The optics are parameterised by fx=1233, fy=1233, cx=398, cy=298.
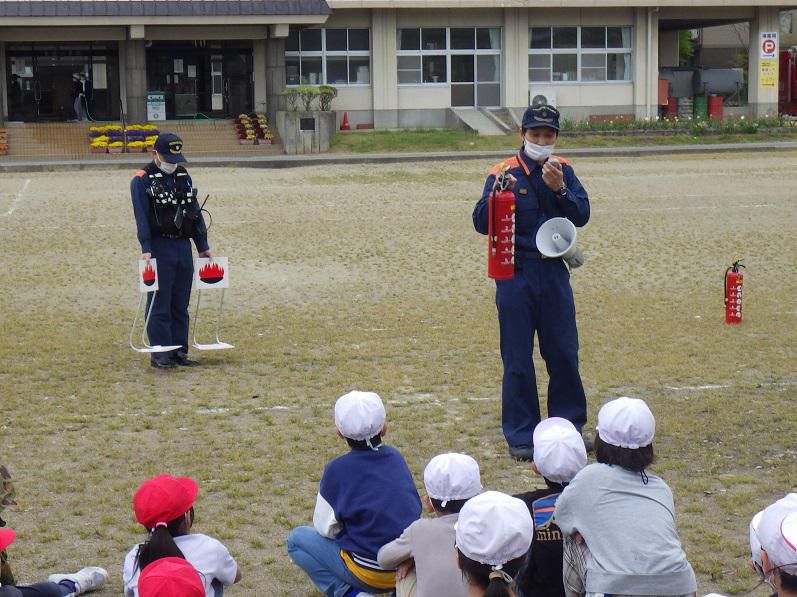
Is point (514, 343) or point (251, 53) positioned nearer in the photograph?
point (514, 343)

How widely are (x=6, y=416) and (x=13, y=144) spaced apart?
33.9 meters

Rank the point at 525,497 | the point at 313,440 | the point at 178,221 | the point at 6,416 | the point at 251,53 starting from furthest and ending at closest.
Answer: the point at 251,53 → the point at 178,221 → the point at 6,416 → the point at 313,440 → the point at 525,497

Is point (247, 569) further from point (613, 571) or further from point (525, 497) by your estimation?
point (613, 571)

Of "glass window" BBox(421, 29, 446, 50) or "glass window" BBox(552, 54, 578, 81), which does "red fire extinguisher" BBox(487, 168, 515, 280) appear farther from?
"glass window" BBox(552, 54, 578, 81)

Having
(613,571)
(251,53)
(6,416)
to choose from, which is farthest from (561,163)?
(251,53)

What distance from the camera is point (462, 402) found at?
9086mm

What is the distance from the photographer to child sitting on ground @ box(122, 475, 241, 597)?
15.0 feet

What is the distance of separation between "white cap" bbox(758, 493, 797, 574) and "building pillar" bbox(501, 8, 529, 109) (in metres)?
45.8

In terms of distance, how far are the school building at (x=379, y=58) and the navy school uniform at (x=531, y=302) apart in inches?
1426

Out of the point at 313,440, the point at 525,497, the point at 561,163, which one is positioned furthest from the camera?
the point at 313,440

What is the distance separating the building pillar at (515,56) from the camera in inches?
1886

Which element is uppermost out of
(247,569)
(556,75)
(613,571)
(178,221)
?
(556,75)

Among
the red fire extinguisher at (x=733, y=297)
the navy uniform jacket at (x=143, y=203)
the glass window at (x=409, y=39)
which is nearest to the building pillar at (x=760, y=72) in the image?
the glass window at (x=409, y=39)

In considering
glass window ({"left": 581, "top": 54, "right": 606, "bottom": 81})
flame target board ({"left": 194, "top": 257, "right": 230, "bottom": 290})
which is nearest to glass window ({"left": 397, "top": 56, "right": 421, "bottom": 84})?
glass window ({"left": 581, "top": 54, "right": 606, "bottom": 81})
